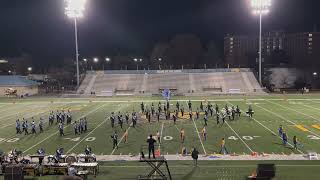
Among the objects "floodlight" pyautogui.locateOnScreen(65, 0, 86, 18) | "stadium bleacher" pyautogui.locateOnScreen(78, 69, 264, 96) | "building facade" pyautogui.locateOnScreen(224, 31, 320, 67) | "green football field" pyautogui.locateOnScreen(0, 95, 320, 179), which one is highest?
"building facade" pyautogui.locateOnScreen(224, 31, 320, 67)

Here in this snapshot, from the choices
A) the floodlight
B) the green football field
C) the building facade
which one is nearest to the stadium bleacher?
the floodlight

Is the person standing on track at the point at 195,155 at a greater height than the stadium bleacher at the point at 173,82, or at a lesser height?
lesser

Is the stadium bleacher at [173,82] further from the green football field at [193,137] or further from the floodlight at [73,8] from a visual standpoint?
the green football field at [193,137]

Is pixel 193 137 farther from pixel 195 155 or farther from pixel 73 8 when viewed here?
pixel 73 8

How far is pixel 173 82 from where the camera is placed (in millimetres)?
67875

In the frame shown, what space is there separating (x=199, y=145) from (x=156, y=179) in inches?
326

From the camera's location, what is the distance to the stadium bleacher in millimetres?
63291

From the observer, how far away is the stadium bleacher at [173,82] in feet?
208

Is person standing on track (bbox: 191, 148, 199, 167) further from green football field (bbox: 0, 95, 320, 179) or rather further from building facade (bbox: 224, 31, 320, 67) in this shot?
building facade (bbox: 224, 31, 320, 67)

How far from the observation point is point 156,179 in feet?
45.8

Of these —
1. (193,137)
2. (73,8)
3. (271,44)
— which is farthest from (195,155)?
(271,44)

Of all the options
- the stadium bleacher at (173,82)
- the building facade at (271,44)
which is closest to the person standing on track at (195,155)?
the stadium bleacher at (173,82)

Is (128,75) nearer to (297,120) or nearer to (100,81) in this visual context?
(100,81)

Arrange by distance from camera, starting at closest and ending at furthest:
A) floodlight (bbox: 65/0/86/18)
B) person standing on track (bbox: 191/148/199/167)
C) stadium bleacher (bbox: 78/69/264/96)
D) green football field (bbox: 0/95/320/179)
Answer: person standing on track (bbox: 191/148/199/167) < green football field (bbox: 0/95/320/179) < floodlight (bbox: 65/0/86/18) < stadium bleacher (bbox: 78/69/264/96)
